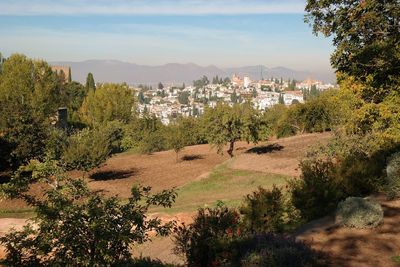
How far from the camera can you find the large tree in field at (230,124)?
36125 mm

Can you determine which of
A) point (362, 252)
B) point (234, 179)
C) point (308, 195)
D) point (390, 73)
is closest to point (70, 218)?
point (362, 252)

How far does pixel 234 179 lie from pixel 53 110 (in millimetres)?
45219

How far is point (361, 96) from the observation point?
26906 millimetres

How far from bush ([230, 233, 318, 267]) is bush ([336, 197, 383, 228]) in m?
2.77

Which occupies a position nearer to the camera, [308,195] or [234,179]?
[308,195]

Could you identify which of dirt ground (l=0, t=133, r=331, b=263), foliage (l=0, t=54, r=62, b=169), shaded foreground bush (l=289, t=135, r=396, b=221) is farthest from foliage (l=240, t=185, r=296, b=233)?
foliage (l=0, t=54, r=62, b=169)

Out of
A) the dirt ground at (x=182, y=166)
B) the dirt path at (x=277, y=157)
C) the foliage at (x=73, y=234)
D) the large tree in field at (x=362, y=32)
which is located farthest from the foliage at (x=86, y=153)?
the foliage at (x=73, y=234)

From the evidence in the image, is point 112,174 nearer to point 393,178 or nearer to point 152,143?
point 152,143

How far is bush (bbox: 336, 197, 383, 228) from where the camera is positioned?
10.6m

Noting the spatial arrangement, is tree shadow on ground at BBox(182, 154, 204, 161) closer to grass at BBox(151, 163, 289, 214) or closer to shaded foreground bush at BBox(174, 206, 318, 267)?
grass at BBox(151, 163, 289, 214)

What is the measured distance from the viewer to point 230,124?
36.7 metres

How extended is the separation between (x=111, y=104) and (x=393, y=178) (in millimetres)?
68887

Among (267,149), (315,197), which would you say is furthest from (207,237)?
(267,149)

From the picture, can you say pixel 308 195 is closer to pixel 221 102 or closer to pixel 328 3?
pixel 328 3
